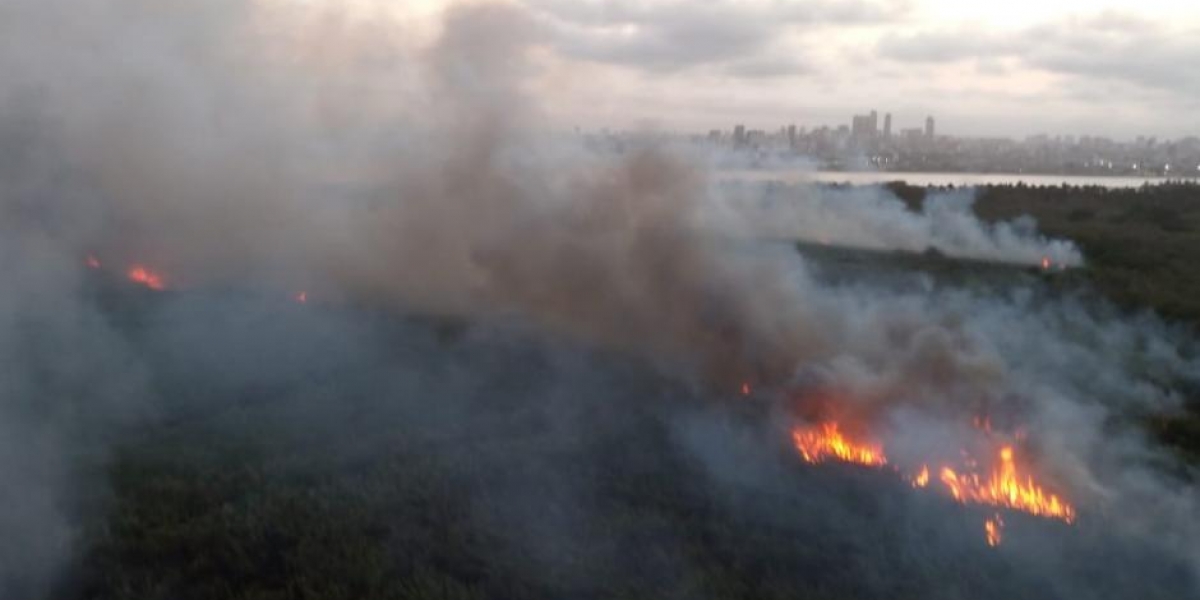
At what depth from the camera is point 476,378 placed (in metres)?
14.1

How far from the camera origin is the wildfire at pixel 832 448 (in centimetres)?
1069

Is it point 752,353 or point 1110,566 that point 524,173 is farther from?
point 1110,566

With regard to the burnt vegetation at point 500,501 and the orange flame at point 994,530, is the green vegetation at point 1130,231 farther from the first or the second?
the orange flame at point 994,530

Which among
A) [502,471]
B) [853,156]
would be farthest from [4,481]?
[853,156]

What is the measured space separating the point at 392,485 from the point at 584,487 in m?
1.66

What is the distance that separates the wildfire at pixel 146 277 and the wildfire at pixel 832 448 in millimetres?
10666

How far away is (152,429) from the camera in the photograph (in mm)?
11562

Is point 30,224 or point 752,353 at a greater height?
point 30,224

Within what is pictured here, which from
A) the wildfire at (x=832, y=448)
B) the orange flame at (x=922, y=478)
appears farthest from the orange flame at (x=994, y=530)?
the wildfire at (x=832, y=448)

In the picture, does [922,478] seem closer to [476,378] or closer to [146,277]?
[476,378]

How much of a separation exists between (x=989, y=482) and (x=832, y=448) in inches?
61.5

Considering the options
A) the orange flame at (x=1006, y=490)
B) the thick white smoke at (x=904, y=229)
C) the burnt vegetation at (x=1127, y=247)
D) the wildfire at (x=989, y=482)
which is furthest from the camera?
the thick white smoke at (x=904, y=229)

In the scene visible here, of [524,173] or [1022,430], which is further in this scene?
[524,173]

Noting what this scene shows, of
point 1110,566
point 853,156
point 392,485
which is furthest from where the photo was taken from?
point 853,156
